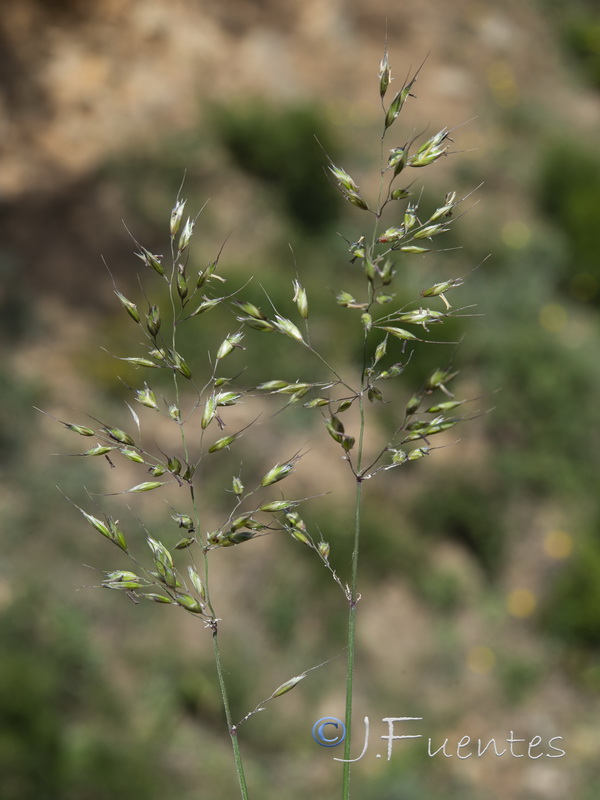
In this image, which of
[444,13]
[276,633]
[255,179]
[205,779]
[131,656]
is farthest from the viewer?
[444,13]

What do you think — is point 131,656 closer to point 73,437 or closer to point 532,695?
point 73,437

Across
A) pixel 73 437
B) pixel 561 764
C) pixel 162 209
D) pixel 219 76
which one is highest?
pixel 219 76

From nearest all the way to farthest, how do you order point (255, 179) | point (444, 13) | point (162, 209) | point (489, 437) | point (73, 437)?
point (73, 437), point (489, 437), point (162, 209), point (255, 179), point (444, 13)

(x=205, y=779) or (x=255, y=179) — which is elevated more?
(x=255, y=179)

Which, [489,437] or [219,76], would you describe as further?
[219,76]

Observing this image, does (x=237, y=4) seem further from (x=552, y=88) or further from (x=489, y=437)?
(x=489, y=437)

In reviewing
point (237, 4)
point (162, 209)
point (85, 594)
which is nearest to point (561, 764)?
point (85, 594)
